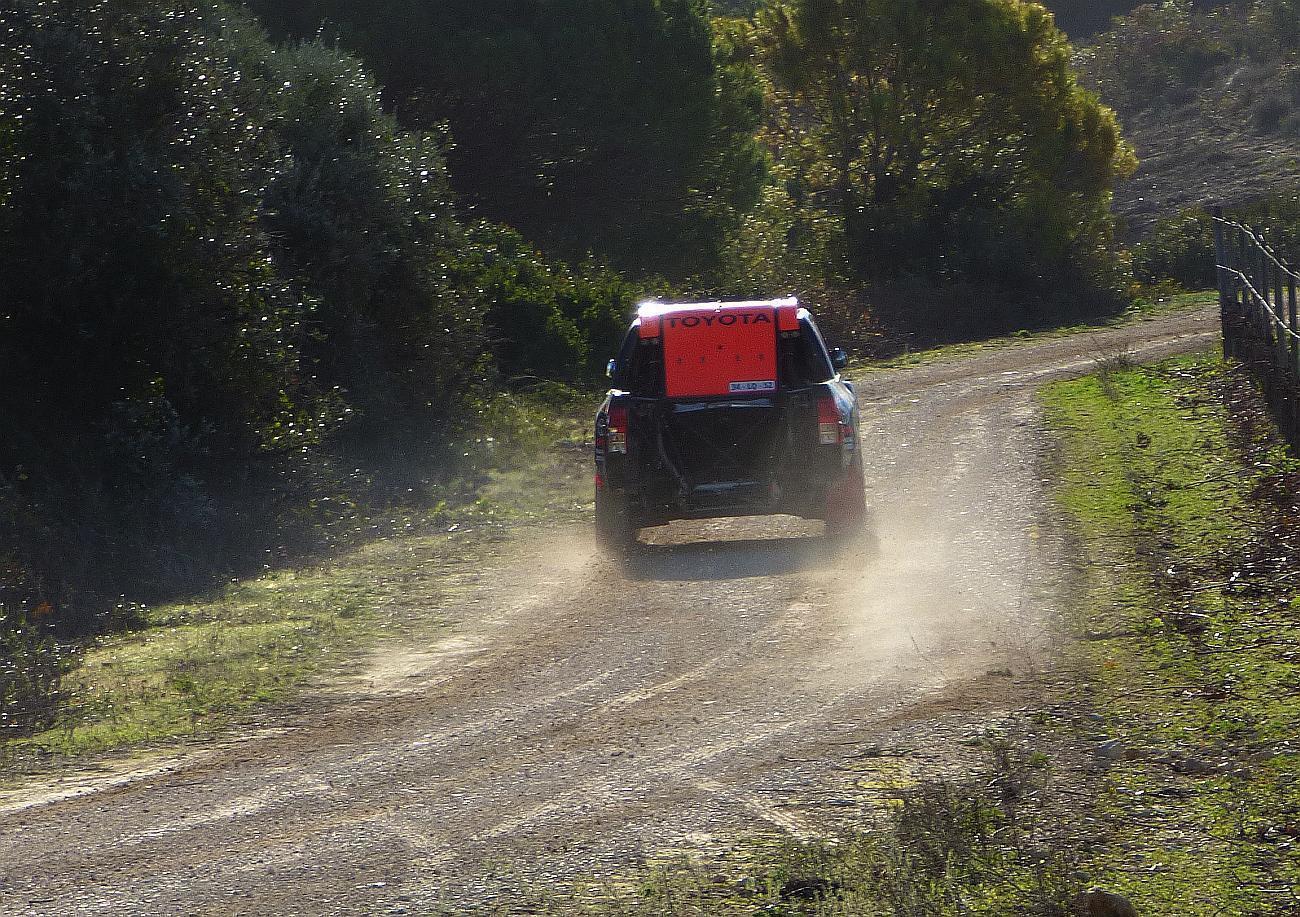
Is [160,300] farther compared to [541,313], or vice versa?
[541,313]

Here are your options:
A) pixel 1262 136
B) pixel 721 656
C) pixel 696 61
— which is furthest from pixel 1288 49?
pixel 721 656

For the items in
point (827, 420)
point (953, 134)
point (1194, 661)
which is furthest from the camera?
point (953, 134)

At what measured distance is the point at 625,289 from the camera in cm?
2780

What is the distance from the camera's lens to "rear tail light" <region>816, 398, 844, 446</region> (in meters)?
12.6

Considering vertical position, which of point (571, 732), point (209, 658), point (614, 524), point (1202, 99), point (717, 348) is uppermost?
point (1202, 99)

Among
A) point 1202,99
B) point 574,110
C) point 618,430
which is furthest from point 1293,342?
point 1202,99

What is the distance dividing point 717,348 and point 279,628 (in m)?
4.20

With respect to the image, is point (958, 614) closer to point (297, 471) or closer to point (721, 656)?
point (721, 656)

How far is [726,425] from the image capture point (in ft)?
41.9

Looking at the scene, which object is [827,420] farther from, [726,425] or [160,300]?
[160,300]

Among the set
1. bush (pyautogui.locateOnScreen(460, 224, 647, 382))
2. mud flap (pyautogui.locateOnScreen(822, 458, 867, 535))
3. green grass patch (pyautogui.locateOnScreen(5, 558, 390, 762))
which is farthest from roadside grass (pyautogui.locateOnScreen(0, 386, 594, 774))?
bush (pyautogui.locateOnScreen(460, 224, 647, 382))

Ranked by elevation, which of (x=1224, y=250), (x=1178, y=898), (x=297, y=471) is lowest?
(x=1178, y=898)

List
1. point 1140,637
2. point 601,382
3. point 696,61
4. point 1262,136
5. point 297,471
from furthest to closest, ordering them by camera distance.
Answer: point 1262,136 → point 696,61 → point 601,382 → point 297,471 → point 1140,637

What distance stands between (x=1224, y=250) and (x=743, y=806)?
18420 mm
